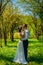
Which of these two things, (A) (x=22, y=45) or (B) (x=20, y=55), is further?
(B) (x=20, y=55)

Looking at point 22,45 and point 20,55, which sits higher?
point 22,45

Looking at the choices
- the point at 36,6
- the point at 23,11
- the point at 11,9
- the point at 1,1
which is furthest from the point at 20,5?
the point at 1,1

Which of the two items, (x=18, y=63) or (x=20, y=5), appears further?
(x=20, y=5)

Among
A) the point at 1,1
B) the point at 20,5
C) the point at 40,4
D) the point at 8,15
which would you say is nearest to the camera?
the point at 1,1

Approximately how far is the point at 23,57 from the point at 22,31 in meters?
1.55

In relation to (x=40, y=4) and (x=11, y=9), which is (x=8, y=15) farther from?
(x=40, y=4)

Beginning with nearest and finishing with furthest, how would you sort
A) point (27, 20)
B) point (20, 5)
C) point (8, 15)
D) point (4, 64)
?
1. point (4, 64)
2. point (8, 15)
3. point (20, 5)
4. point (27, 20)

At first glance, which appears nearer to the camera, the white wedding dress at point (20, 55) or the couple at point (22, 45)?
the couple at point (22, 45)

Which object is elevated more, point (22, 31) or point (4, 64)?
point (22, 31)

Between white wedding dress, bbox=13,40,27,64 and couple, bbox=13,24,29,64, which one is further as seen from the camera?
white wedding dress, bbox=13,40,27,64

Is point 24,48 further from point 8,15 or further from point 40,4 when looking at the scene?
point 40,4

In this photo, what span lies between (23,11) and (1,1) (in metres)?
30.9

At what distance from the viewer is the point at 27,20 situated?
71875mm

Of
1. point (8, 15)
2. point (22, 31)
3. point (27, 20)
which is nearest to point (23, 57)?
point (22, 31)
